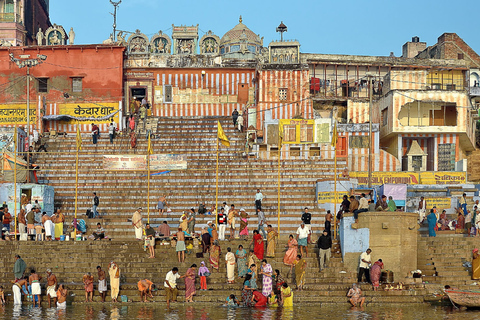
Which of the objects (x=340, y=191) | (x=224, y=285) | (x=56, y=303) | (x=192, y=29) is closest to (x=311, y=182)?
(x=340, y=191)

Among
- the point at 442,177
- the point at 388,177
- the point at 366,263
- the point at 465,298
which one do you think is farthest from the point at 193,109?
the point at 465,298

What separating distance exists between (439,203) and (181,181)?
10.6 m

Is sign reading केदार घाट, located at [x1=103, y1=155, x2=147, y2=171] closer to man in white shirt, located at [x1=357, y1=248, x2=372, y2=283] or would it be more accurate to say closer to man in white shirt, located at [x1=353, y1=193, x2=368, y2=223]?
man in white shirt, located at [x1=353, y1=193, x2=368, y2=223]

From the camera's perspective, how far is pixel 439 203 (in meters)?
33.3

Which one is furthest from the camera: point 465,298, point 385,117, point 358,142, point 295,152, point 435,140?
point 385,117

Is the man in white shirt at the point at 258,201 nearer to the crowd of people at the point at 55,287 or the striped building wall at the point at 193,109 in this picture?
the crowd of people at the point at 55,287

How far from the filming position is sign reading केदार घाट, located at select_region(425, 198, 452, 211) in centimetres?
3322

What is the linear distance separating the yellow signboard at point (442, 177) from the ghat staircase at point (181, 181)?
3688 mm

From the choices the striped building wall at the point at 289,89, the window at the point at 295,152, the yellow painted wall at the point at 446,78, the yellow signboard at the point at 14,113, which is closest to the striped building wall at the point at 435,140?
the striped building wall at the point at 289,89

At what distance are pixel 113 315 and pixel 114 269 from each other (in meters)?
2.16

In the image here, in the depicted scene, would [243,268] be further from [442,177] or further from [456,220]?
[442,177]

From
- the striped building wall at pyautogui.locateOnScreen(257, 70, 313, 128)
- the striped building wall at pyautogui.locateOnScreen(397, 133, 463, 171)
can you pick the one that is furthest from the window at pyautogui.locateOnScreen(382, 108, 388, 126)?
the striped building wall at pyautogui.locateOnScreen(257, 70, 313, 128)

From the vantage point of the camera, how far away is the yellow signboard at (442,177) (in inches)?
1399

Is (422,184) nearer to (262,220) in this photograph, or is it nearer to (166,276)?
(262,220)
